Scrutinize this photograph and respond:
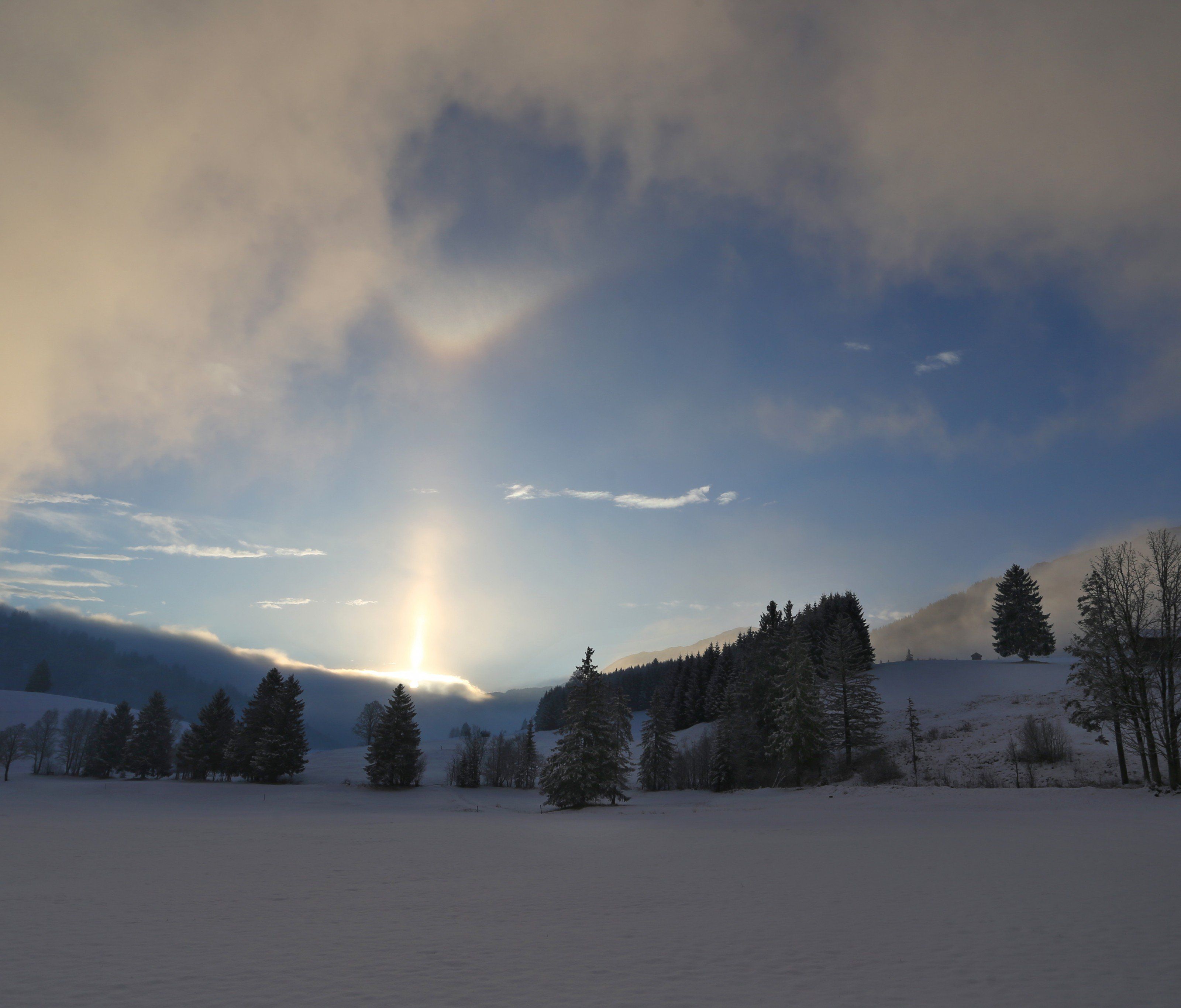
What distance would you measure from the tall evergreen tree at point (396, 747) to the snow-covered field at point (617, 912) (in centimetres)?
3961

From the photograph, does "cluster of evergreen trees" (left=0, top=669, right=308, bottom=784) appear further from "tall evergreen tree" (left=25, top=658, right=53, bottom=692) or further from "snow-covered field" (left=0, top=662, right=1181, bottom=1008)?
Answer: "tall evergreen tree" (left=25, top=658, right=53, bottom=692)

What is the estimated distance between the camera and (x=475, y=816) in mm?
45406

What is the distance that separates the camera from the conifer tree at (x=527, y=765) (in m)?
86.1

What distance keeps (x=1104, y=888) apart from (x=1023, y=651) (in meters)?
100

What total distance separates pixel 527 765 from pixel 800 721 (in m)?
44.5

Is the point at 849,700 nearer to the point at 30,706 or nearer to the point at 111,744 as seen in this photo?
the point at 111,744

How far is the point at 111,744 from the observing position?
84688 mm

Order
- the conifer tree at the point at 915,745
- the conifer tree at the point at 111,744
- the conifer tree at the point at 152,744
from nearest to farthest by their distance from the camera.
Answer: the conifer tree at the point at 915,745, the conifer tree at the point at 152,744, the conifer tree at the point at 111,744

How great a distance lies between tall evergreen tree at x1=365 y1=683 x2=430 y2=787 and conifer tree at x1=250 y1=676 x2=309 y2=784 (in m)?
8.29

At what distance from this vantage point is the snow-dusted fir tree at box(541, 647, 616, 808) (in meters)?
51.9

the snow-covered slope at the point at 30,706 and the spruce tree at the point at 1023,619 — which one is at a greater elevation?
the spruce tree at the point at 1023,619

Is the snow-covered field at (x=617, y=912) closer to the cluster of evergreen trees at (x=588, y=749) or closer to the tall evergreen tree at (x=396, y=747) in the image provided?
the cluster of evergreen trees at (x=588, y=749)

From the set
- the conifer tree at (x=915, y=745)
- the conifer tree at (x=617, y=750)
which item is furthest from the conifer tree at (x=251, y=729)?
the conifer tree at (x=915, y=745)

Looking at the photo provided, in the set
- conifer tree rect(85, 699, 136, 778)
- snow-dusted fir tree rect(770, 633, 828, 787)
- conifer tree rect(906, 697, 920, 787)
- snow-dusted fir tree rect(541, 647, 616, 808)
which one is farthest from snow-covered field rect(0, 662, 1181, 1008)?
conifer tree rect(85, 699, 136, 778)
